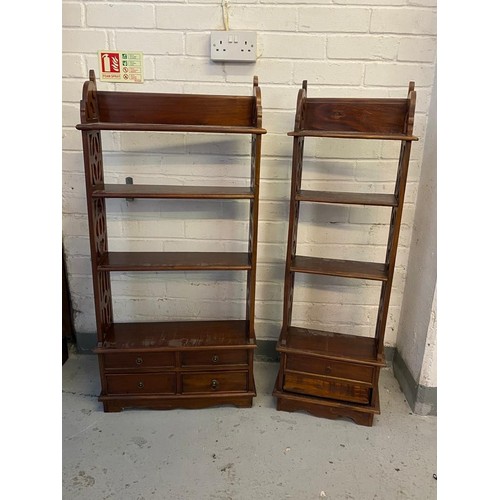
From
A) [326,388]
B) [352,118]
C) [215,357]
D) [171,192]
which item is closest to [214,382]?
[215,357]

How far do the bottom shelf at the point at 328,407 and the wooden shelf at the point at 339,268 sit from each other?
490 millimetres

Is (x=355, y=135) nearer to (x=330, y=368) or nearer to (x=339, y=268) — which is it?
(x=339, y=268)

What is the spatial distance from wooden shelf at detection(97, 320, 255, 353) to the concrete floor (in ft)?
1.05

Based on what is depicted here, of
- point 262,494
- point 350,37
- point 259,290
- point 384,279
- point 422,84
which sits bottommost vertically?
point 262,494

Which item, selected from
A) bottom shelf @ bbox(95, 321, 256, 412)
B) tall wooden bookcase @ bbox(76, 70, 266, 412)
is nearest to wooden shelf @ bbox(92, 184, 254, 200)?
tall wooden bookcase @ bbox(76, 70, 266, 412)

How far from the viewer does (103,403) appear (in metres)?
1.83

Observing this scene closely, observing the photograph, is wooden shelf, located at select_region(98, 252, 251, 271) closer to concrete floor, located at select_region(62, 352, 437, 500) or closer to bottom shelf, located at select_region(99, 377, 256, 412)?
bottom shelf, located at select_region(99, 377, 256, 412)

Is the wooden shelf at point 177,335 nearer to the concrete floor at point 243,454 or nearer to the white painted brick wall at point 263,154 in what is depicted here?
the white painted brick wall at point 263,154

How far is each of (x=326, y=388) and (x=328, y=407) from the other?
8 centimetres

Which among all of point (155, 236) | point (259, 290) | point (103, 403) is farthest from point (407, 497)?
point (155, 236)

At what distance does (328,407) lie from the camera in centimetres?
180

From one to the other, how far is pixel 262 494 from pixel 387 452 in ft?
1.79

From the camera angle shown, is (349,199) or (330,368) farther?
(330,368)

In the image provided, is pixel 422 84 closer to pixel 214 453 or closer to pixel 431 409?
pixel 431 409
